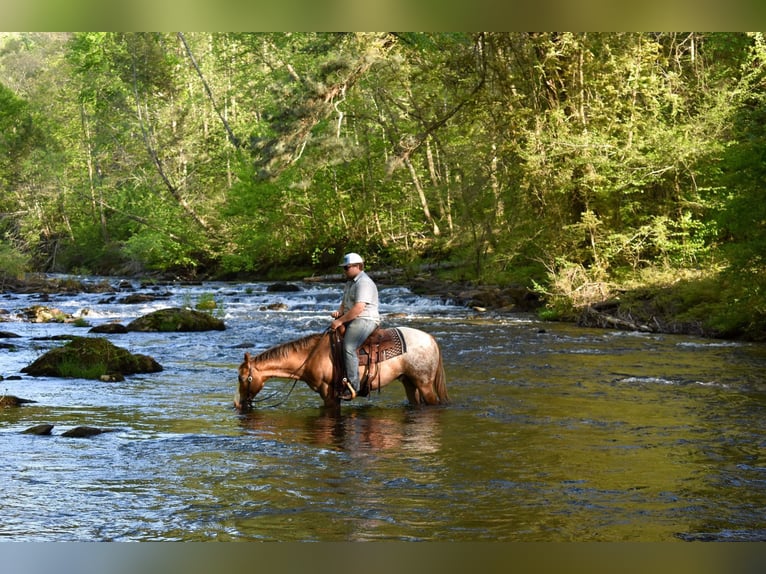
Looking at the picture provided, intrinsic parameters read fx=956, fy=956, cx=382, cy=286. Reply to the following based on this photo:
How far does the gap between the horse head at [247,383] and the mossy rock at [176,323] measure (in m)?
11.1

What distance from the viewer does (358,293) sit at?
34.1 ft

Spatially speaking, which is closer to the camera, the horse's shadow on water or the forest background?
the horse's shadow on water

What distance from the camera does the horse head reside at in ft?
35.8

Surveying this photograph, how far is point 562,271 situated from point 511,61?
598cm

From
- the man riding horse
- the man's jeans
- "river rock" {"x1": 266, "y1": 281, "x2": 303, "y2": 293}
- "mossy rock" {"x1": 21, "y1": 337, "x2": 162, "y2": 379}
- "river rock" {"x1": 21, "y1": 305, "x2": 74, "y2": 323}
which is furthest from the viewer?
"river rock" {"x1": 266, "y1": 281, "x2": 303, "y2": 293}

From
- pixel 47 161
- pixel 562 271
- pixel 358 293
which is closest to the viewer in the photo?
pixel 358 293

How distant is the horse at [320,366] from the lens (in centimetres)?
1080

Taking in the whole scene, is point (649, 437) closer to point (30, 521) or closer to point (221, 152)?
point (30, 521)

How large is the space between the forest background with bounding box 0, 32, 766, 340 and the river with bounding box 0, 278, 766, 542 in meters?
5.81

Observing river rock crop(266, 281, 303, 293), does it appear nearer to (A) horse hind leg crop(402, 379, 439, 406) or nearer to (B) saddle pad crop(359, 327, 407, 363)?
(A) horse hind leg crop(402, 379, 439, 406)

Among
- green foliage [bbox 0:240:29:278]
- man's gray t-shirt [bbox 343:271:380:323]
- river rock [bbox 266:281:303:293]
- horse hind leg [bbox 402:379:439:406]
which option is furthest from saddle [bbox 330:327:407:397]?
green foliage [bbox 0:240:29:278]

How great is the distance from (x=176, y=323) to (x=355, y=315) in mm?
12637

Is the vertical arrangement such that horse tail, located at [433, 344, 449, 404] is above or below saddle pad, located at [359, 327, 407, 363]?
below
